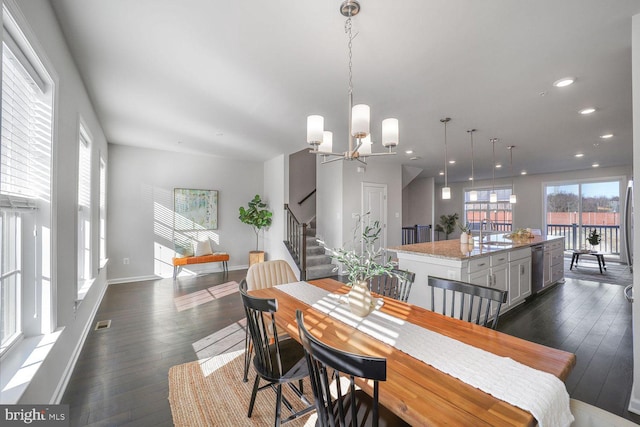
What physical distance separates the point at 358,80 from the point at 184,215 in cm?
479

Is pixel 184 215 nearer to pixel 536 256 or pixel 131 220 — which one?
pixel 131 220

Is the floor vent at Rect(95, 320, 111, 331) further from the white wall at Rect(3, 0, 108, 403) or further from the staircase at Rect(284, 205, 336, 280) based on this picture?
the staircase at Rect(284, 205, 336, 280)

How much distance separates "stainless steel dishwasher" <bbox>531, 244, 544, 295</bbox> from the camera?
4.33m

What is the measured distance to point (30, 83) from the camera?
1752 mm

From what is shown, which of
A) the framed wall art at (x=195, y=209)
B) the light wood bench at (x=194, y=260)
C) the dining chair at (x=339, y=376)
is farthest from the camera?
the framed wall art at (x=195, y=209)

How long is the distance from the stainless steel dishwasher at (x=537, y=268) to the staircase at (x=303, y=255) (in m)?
3.43

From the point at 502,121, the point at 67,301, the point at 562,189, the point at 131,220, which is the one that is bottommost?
the point at 67,301

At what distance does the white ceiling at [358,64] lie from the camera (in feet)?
6.08

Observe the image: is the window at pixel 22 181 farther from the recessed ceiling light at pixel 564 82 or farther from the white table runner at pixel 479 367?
the recessed ceiling light at pixel 564 82

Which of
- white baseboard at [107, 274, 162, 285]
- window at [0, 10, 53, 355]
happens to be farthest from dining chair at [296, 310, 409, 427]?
white baseboard at [107, 274, 162, 285]

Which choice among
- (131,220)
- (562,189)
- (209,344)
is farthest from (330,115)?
(562,189)

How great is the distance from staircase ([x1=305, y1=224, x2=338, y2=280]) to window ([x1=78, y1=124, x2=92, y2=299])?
10.6 ft

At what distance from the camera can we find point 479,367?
1128 millimetres

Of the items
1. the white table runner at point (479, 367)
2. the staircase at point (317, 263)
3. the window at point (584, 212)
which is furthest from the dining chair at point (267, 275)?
the window at point (584, 212)
